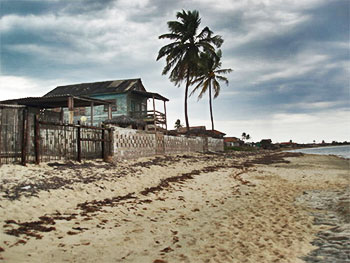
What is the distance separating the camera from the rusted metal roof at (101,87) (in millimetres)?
27016

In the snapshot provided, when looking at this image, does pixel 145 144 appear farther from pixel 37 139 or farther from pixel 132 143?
pixel 37 139

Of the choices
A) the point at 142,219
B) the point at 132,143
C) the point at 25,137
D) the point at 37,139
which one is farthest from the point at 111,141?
the point at 142,219

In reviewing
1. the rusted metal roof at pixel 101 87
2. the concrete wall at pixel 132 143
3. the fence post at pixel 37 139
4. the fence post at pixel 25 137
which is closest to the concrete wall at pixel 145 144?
the concrete wall at pixel 132 143

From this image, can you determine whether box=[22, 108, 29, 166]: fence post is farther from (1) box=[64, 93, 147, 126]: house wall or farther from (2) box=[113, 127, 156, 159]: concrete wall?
(1) box=[64, 93, 147, 126]: house wall

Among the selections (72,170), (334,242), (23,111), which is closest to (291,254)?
(334,242)

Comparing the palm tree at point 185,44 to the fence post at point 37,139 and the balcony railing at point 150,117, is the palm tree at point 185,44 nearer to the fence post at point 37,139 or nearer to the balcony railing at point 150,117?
the balcony railing at point 150,117

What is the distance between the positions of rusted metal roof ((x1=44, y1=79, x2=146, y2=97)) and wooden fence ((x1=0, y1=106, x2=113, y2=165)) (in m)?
15.6

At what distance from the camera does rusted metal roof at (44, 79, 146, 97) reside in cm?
2702

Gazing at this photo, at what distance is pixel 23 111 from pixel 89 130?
3046 mm

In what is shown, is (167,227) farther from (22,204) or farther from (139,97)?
(139,97)

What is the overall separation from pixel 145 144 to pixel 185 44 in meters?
13.4

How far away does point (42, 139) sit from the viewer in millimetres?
9250

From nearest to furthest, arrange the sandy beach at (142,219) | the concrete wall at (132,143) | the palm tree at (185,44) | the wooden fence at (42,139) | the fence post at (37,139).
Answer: the sandy beach at (142,219) < the wooden fence at (42,139) < the fence post at (37,139) < the concrete wall at (132,143) < the palm tree at (185,44)

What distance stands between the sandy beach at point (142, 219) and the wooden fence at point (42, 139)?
591 millimetres
